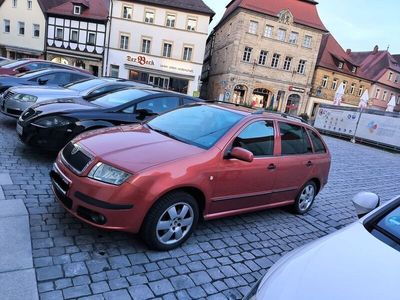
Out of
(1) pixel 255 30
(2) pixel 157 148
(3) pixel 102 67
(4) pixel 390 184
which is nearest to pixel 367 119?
(4) pixel 390 184

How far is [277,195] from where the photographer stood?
16.4 feet

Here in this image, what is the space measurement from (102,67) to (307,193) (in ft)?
116

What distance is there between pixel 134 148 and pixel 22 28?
43.2 metres

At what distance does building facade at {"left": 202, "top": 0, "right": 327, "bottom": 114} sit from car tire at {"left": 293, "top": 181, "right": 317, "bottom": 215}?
108 ft

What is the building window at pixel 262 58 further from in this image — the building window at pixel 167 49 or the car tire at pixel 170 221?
the car tire at pixel 170 221

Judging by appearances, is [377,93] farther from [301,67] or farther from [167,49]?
[167,49]

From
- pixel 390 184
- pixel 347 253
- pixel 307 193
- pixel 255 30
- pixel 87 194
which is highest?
pixel 255 30

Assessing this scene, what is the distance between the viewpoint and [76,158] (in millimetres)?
3771

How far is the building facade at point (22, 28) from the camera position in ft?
126

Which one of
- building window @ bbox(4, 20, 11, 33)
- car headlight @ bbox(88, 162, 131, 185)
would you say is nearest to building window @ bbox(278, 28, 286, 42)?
building window @ bbox(4, 20, 11, 33)

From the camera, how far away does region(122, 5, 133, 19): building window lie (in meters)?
36.0

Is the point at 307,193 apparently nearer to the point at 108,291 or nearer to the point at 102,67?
the point at 108,291

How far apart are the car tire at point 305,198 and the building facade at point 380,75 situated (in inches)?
2066

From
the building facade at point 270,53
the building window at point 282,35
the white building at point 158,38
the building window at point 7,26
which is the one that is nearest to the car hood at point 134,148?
the white building at point 158,38
